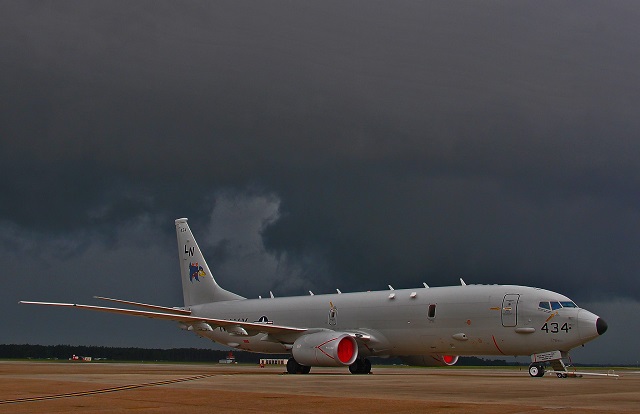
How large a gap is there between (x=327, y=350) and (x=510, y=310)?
872 cm

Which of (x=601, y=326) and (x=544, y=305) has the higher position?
(x=544, y=305)

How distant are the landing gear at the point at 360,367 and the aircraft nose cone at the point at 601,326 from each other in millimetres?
12816

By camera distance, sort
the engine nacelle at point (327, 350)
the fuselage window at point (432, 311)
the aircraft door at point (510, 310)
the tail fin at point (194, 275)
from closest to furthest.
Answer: the aircraft door at point (510, 310) → the engine nacelle at point (327, 350) → the fuselage window at point (432, 311) → the tail fin at point (194, 275)

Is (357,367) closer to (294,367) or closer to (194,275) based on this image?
(294,367)

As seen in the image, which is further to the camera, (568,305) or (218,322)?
(218,322)

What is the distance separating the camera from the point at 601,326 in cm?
3133

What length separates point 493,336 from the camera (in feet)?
109

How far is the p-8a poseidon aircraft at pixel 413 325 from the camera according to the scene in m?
32.1

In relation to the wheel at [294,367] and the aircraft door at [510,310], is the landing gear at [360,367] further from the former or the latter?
the aircraft door at [510,310]

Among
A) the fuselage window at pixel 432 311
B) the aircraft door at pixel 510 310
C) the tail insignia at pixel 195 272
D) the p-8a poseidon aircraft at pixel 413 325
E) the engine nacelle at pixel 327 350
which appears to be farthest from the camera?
the tail insignia at pixel 195 272

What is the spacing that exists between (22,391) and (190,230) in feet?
117

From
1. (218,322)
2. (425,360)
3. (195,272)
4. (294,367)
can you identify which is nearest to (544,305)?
(425,360)

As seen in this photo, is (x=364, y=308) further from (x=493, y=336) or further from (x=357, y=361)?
(x=493, y=336)

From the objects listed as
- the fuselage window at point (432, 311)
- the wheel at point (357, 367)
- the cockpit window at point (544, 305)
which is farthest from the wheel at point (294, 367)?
the cockpit window at point (544, 305)
